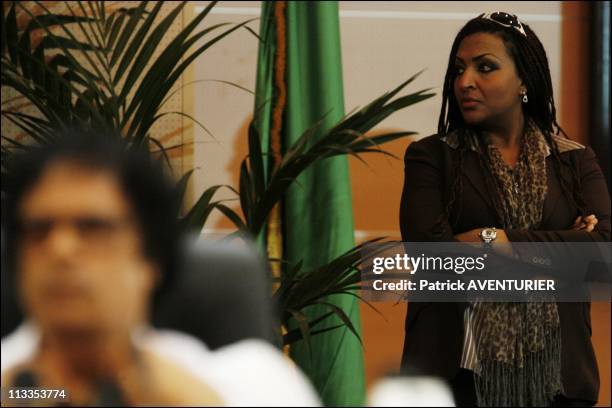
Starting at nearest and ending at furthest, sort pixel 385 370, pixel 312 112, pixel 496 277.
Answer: pixel 385 370 → pixel 496 277 → pixel 312 112

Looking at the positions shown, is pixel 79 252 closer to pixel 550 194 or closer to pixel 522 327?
pixel 522 327

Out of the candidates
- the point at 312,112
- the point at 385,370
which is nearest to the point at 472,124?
the point at 385,370

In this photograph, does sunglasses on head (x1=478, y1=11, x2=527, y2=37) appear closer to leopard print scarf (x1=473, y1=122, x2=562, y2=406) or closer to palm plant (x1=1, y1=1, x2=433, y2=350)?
leopard print scarf (x1=473, y1=122, x2=562, y2=406)

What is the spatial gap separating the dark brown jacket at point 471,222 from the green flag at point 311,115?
85 cm

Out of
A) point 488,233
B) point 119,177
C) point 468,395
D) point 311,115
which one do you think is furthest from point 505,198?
point 311,115

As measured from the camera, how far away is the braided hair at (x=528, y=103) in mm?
1329

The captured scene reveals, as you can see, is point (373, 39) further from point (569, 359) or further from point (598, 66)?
point (569, 359)

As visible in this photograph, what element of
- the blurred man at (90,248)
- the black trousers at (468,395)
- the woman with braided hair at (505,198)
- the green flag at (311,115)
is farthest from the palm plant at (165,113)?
the blurred man at (90,248)

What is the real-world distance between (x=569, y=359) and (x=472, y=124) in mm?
359

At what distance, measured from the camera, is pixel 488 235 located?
1277mm

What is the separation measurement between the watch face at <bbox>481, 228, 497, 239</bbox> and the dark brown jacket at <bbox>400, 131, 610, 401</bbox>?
0.01 m

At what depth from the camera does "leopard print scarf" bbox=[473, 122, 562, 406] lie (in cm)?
112

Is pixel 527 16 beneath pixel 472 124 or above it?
above

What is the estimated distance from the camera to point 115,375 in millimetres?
530
